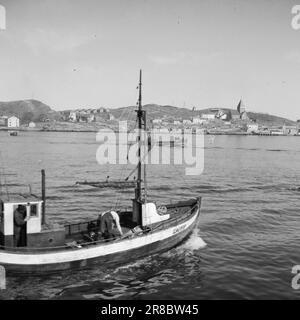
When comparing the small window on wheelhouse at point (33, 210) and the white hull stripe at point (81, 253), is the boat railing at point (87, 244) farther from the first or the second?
the small window on wheelhouse at point (33, 210)

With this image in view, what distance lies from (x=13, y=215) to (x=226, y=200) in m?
31.9

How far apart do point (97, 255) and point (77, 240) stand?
8.46 ft

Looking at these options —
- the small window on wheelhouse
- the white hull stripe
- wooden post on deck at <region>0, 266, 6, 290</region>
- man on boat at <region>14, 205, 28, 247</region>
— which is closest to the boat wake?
the white hull stripe

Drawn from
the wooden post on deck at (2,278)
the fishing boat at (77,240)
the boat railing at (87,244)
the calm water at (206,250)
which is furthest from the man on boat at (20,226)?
the calm water at (206,250)

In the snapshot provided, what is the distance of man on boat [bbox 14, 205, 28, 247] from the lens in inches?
882

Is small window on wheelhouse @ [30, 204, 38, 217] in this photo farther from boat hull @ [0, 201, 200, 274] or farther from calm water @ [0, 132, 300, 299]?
calm water @ [0, 132, 300, 299]

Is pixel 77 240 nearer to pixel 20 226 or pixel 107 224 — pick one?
pixel 107 224

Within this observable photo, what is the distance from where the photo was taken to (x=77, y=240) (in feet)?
84.6

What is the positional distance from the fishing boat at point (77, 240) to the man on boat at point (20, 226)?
9 centimetres

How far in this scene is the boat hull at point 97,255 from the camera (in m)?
21.8

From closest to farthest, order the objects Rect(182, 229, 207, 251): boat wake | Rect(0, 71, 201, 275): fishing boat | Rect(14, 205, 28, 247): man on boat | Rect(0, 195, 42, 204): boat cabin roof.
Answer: Rect(0, 71, 201, 275): fishing boat → Rect(14, 205, 28, 247): man on boat → Rect(0, 195, 42, 204): boat cabin roof → Rect(182, 229, 207, 251): boat wake

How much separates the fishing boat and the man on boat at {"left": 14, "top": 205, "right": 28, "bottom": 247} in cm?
9

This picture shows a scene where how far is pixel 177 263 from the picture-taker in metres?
26.8
